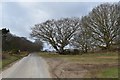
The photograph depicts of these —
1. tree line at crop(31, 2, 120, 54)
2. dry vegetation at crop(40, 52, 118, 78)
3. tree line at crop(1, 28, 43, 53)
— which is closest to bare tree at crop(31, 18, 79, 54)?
tree line at crop(1, 28, 43, 53)

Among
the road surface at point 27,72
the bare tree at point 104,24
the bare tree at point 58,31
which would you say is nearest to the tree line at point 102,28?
the bare tree at point 104,24

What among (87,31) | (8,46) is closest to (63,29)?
(8,46)

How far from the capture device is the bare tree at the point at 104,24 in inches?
2434

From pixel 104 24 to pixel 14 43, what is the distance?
61.0 m

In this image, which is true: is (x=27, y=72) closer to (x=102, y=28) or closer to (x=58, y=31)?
(x=102, y=28)

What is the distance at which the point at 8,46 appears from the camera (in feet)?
336

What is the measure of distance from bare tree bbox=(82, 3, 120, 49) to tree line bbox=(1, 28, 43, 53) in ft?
108

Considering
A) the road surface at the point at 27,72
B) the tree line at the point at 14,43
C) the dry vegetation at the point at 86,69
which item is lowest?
the road surface at the point at 27,72

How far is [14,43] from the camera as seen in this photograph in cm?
11744

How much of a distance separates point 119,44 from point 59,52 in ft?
118

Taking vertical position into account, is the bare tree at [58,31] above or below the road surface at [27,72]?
above

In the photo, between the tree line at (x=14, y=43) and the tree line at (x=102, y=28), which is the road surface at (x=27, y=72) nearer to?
the tree line at (x=102, y=28)

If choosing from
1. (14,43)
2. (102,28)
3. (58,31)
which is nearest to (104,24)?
(102,28)

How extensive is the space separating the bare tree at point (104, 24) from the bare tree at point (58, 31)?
27.4m
